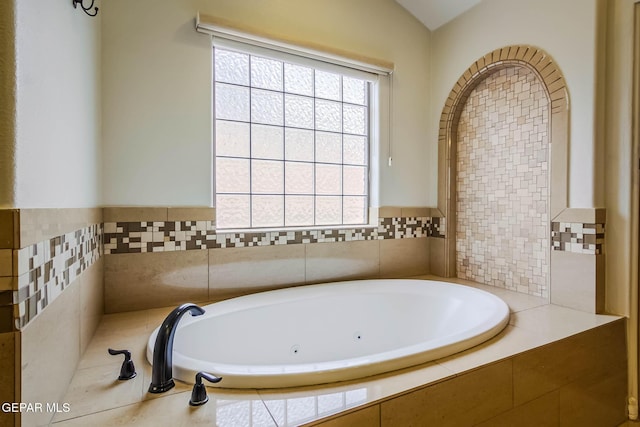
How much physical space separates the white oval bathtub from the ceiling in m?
2.01

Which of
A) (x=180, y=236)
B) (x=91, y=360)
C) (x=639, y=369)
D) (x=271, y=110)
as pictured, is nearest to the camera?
(x=91, y=360)

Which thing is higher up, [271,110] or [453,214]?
[271,110]

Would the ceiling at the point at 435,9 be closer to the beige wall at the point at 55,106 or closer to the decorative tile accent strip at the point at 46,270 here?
the beige wall at the point at 55,106

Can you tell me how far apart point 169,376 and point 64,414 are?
26 cm

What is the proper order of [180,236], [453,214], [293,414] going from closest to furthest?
[293,414]
[180,236]
[453,214]

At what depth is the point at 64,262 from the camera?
1014 mm

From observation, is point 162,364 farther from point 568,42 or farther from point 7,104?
point 568,42

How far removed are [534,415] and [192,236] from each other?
5.92 feet

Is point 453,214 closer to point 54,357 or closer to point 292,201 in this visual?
point 292,201

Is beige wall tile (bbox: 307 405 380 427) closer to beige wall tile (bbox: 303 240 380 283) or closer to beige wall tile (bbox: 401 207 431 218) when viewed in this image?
beige wall tile (bbox: 303 240 380 283)

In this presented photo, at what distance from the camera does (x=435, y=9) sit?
2.44 m

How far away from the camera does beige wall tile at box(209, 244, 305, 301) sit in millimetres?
1903

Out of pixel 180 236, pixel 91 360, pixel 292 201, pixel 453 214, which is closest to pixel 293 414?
pixel 91 360

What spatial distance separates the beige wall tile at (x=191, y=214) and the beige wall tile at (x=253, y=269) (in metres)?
0.20
